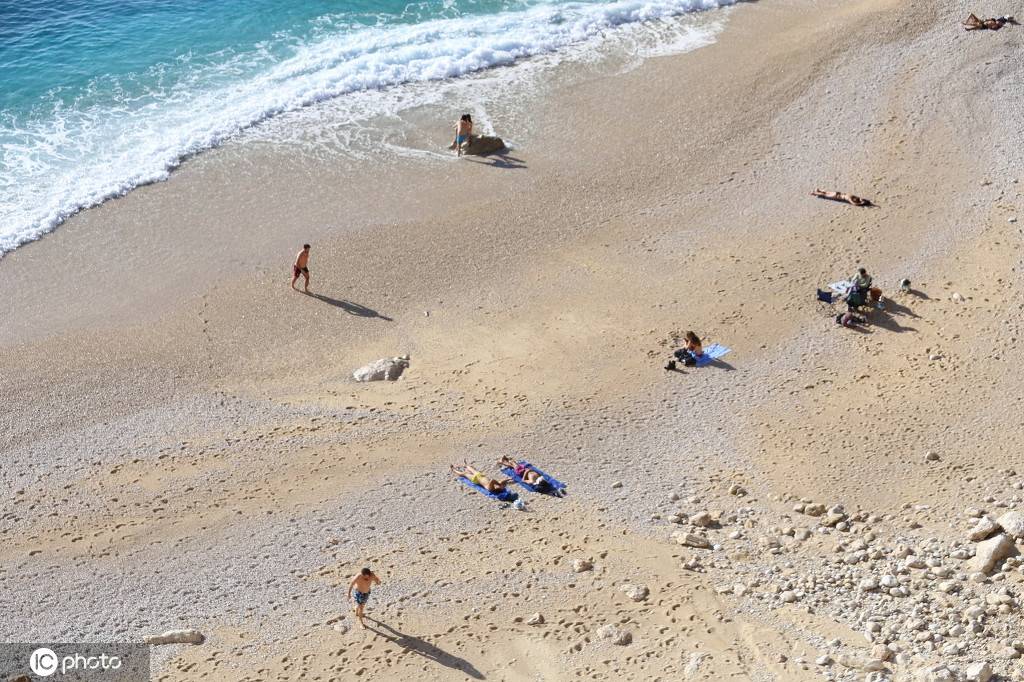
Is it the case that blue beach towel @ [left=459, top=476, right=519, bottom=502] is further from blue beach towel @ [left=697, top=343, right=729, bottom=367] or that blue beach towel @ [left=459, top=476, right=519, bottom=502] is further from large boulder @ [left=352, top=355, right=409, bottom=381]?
blue beach towel @ [left=697, top=343, right=729, bottom=367]

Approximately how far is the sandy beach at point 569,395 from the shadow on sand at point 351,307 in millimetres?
137

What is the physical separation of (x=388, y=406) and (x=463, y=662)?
6958mm

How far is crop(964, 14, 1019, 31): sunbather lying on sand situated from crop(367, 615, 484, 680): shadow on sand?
2817 centimetres

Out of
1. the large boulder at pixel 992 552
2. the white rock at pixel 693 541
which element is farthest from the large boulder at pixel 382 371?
the large boulder at pixel 992 552

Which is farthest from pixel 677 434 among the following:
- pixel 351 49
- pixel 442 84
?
pixel 351 49

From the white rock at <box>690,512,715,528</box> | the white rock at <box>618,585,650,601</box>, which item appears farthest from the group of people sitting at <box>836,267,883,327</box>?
the white rock at <box>618,585,650,601</box>

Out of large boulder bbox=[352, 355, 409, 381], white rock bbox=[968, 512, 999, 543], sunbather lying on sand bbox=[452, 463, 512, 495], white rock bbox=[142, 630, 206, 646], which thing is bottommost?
white rock bbox=[142, 630, 206, 646]

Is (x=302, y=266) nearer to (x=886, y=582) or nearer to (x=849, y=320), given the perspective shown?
(x=849, y=320)

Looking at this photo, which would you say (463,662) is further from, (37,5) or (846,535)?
(37,5)

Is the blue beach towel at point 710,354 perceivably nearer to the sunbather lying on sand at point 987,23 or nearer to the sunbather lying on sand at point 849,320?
the sunbather lying on sand at point 849,320

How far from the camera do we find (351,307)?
25.3 m

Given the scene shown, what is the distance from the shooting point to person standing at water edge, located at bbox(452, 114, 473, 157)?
30.1 metres

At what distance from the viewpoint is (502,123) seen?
105 ft

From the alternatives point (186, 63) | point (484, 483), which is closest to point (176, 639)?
point (484, 483)
